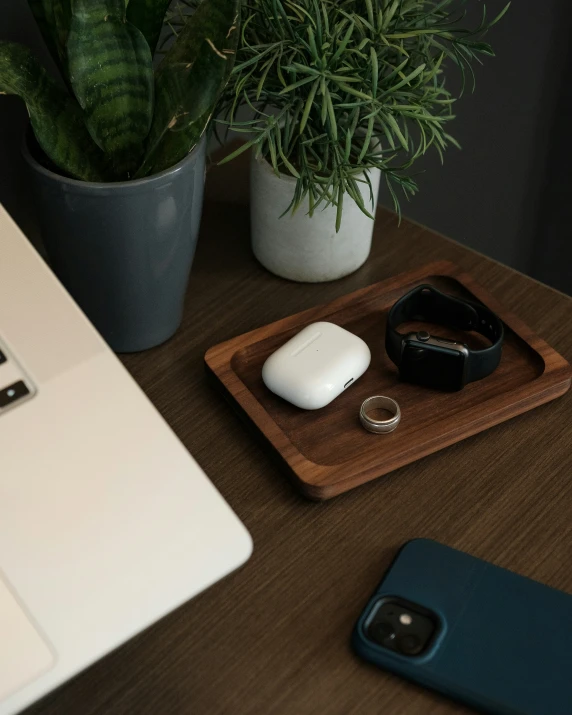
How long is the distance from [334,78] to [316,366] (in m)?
0.18

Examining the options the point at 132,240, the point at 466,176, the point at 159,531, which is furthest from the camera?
the point at 466,176

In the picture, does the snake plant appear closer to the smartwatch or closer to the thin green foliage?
the thin green foliage

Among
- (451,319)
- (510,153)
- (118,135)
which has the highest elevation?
(118,135)

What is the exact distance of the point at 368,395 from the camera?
22.4 inches

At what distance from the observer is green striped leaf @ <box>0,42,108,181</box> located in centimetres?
49

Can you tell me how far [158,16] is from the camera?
1.77ft

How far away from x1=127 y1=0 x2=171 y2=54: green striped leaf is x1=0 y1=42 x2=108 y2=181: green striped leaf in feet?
0.21

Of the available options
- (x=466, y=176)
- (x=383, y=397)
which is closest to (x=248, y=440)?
(x=383, y=397)

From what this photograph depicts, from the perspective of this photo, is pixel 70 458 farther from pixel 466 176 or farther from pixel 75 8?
pixel 466 176

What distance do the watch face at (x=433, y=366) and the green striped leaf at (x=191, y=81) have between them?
189 mm

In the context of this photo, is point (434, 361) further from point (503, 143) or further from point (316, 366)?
point (503, 143)

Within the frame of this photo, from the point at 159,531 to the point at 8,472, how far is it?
0.08 m

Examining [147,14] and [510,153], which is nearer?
[147,14]

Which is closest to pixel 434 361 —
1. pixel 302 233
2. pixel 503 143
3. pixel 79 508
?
pixel 302 233
